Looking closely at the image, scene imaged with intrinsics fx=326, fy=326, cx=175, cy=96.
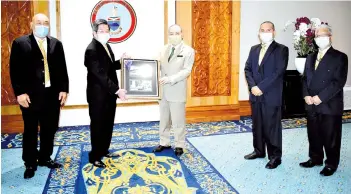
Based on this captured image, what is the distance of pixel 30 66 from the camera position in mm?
3240

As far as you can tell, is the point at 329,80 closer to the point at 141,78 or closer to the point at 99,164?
the point at 141,78

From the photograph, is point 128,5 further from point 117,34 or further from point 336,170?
point 336,170

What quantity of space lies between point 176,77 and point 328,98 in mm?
1600

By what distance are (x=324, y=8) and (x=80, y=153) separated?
5423mm

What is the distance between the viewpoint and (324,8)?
651cm

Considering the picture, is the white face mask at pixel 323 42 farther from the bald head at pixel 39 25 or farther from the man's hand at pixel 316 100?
the bald head at pixel 39 25

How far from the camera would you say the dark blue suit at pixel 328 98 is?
3193 millimetres

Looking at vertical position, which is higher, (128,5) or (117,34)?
(128,5)

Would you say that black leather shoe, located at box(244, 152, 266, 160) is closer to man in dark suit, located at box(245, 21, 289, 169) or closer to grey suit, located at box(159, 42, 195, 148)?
man in dark suit, located at box(245, 21, 289, 169)

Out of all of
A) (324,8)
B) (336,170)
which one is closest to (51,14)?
(336,170)

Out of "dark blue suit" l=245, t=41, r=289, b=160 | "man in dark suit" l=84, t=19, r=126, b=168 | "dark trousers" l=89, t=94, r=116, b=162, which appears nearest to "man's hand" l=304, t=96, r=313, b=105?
"dark blue suit" l=245, t=41, r=289, b=160

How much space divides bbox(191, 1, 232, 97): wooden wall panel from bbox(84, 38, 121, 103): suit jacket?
2494 millimetres

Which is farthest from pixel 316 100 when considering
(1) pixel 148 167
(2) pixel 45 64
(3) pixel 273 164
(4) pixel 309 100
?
(2) pixel 45 64

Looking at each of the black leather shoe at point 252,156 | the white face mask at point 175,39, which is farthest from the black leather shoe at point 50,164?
the black leather shoe at point 252,156
